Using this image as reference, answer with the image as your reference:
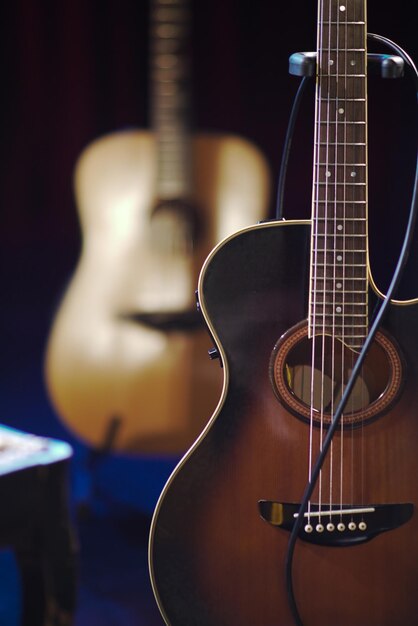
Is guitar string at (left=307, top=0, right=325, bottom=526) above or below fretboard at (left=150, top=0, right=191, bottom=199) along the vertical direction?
below

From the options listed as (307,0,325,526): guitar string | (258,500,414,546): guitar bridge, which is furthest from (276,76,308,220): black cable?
(258,500,414,546): guitar bridge

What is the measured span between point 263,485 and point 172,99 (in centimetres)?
133

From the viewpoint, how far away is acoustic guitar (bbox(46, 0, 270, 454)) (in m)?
2.17

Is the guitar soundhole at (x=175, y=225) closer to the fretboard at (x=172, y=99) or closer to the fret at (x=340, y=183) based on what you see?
the fretboard at (x=172, y=99)

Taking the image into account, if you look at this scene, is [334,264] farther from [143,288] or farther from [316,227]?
[143,288]

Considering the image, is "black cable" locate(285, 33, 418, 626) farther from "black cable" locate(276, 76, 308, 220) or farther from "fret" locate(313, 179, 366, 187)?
"black cable" locate(276, 76, 308, 220)

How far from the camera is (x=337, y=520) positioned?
45.8 inches

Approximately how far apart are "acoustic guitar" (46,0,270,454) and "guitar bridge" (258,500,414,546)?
105 cm

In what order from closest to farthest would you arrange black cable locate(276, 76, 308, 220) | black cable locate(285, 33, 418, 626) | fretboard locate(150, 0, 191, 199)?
black cable locate(285, 33, 418, 626)
black cable locate(276, 76, 308, 220)
fretboard locate(150, 0, 191, 199)

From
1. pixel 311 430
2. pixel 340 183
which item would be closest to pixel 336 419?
pixel 311 430

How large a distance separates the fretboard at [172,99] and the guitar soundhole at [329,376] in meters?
1.09

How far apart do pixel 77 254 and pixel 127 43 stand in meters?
0.61

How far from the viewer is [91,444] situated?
2303 millimetres

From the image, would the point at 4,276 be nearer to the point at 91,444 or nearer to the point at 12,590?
the point at 91,444
